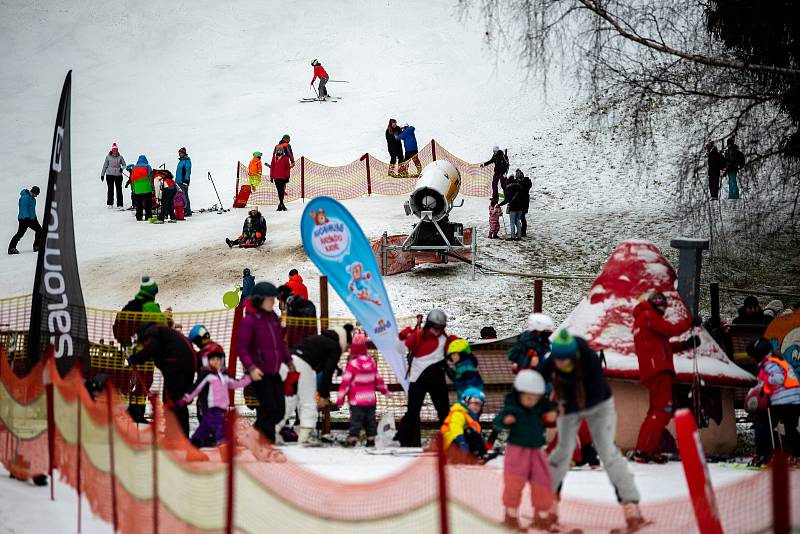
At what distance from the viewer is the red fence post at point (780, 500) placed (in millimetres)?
5656

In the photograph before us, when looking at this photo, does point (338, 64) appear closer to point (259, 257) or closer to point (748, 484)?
point (259, 257)

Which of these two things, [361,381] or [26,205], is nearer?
[361,381]

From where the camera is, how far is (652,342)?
10977mm

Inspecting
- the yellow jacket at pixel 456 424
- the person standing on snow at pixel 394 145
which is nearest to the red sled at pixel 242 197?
the person standing on snow at pixel 394 145

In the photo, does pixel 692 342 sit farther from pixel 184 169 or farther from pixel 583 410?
pixel 184 169

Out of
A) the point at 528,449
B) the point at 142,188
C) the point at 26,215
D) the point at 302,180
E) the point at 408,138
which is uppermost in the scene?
the point at 408,138

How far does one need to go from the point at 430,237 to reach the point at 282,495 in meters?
14.9

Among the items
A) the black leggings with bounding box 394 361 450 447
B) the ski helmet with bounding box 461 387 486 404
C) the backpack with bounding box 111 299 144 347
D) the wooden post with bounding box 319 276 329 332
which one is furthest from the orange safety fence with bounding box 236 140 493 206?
the ski helmet with bounding box 461 387 486 404

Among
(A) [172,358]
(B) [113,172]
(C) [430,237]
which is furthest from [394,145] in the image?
(A) [172,358]

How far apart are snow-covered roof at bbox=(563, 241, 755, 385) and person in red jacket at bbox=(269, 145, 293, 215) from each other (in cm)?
1542

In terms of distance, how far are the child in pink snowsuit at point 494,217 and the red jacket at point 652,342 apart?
1311 cm

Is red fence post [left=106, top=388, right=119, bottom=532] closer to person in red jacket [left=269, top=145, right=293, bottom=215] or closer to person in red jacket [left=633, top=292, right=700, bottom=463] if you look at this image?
person in red jacket [left=633, top=292, right=700, bottom=463]

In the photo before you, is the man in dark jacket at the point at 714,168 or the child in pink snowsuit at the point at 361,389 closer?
the child in pink snowsuit at the point at 361,389

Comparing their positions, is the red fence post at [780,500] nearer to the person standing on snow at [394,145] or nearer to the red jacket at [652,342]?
the red jacket at [652,342]
